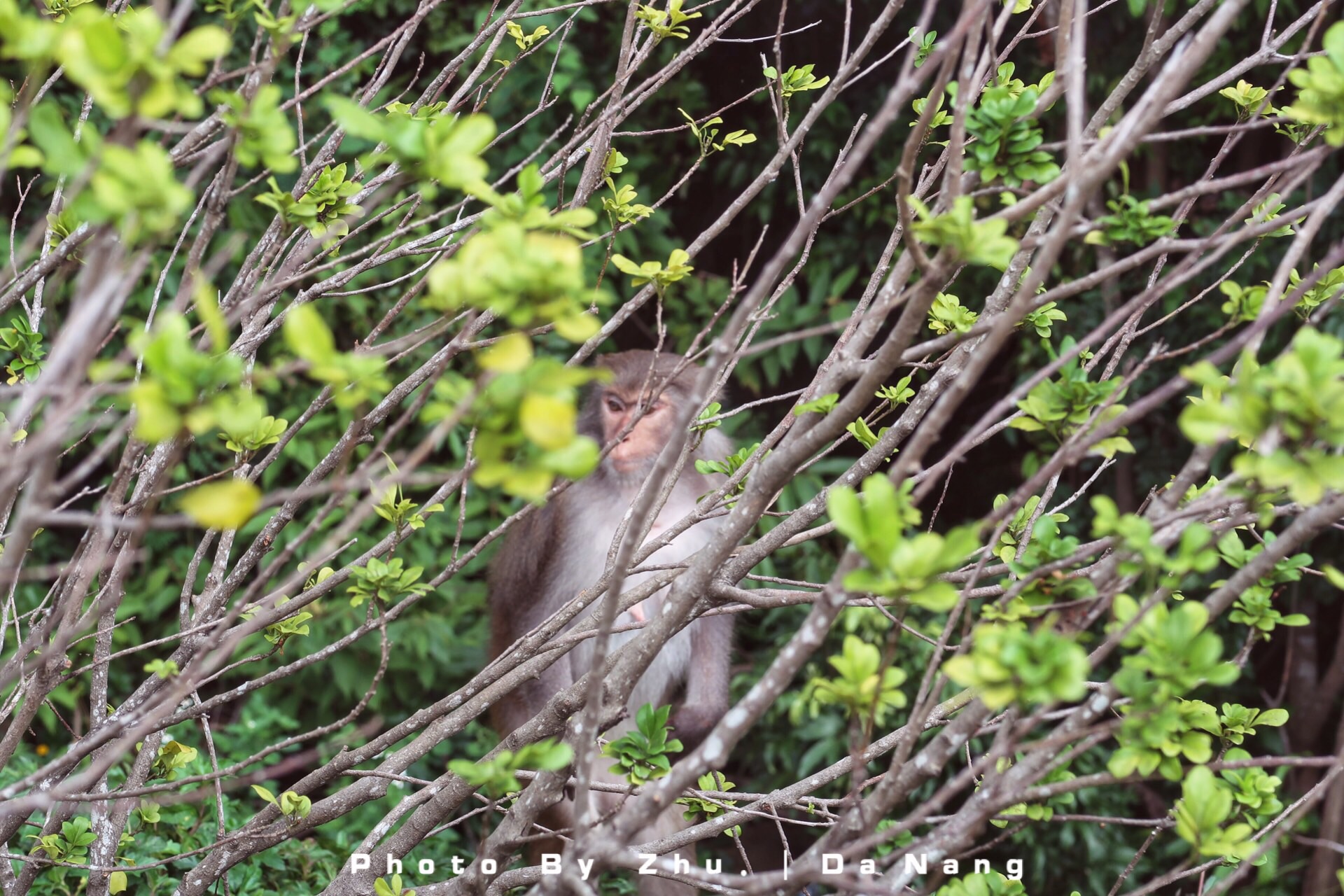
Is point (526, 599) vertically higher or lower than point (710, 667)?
higher

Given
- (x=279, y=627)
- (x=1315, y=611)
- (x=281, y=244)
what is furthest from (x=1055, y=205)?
(x=1315, y=611)

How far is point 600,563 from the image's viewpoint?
344 cm

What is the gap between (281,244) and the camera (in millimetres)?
1789

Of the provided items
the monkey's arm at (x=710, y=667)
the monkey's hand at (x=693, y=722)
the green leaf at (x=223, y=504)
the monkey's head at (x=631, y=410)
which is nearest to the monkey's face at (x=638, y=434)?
the monkey's head at (x=631, y=410)

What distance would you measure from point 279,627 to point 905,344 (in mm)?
1039

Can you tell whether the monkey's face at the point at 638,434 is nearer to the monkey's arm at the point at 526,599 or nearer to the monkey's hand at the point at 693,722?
the monkey's arm at the point at 526,599

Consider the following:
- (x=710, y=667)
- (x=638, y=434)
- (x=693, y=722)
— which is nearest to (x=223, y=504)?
(x=638, y=434)

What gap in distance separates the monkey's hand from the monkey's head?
60 cm

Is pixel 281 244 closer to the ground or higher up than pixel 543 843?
higher up

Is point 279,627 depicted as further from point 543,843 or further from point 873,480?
point 543,843

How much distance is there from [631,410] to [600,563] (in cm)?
47

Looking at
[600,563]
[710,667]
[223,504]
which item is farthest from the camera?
[600,563]

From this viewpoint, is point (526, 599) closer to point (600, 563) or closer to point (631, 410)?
point (600, 563)

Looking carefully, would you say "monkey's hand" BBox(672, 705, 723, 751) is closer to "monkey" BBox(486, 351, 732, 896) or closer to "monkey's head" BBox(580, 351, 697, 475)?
"monkey" BBox(486, 351, 732, 896)
